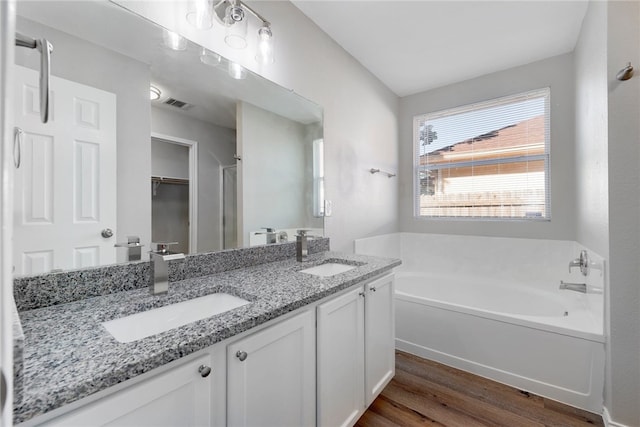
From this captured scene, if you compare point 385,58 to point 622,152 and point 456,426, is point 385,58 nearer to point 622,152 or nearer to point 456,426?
point 622,152

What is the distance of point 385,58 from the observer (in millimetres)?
2555

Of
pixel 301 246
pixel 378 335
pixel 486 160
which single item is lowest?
pixel 378 335

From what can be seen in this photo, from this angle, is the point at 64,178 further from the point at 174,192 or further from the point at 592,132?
the point at 592,132

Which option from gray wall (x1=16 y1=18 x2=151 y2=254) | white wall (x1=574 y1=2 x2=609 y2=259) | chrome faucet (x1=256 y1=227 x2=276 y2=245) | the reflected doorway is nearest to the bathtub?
white wall (x1=574 y1=2 x2=609 y2=259)

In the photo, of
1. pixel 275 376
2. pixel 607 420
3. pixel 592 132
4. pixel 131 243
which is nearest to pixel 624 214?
pixel 592 132

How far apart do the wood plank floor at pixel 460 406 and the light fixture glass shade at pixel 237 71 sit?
206 centimetres

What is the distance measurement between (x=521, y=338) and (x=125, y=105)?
8.45 ft

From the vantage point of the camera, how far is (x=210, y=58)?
4.63 feet

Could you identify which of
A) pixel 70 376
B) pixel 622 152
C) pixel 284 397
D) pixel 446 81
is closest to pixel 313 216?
pixel 284 397

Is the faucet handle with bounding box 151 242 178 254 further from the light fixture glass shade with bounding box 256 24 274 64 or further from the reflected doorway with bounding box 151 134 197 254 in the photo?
the light fixture glass shade with bounding box 256 24 274 64

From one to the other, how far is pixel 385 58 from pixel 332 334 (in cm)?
243

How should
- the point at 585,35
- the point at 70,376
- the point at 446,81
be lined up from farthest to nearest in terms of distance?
1. the point at 446,81
2. the point at 585,35
3. the point at 70,376

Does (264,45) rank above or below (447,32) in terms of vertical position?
below

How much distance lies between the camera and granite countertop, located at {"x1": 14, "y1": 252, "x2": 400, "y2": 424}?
0.52 metres
